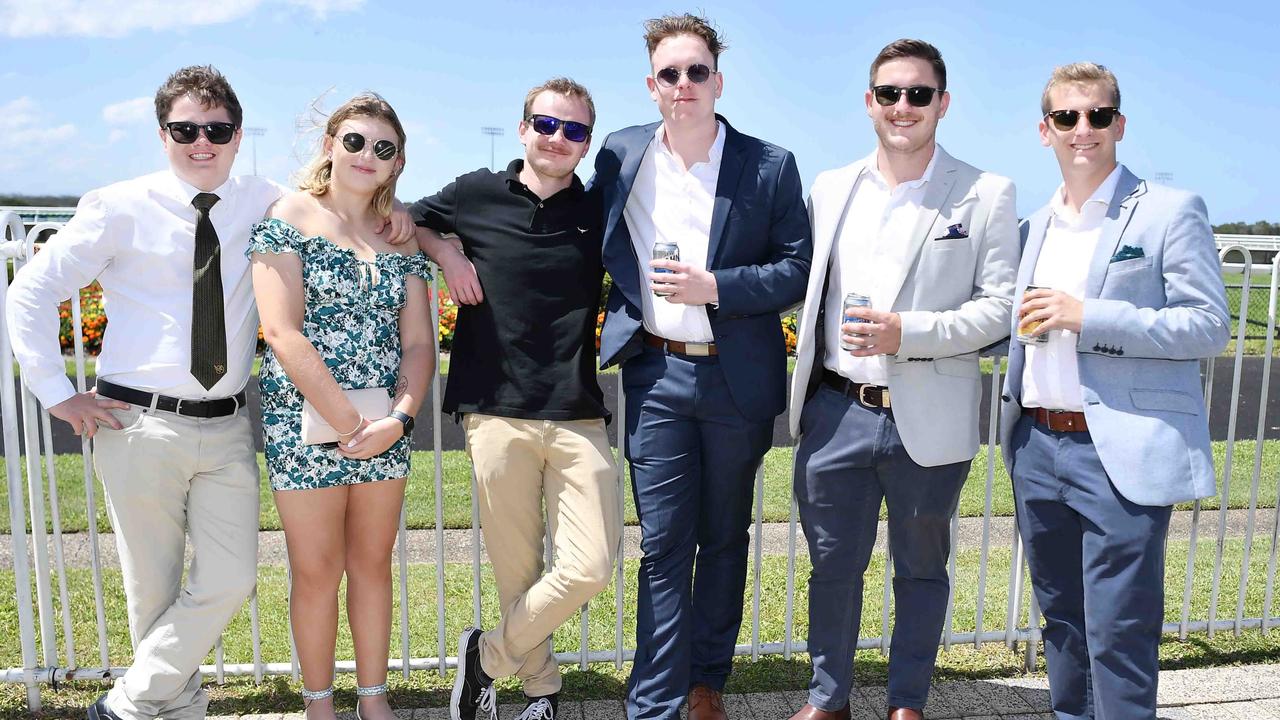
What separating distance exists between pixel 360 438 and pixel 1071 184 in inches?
98.8

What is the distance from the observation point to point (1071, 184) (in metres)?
3.26

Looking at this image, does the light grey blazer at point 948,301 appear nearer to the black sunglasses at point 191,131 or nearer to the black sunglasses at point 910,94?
the black sunglasses at point 910,94

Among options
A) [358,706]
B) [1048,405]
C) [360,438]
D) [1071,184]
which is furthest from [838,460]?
[358,706]

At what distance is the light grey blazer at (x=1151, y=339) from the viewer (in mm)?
3014

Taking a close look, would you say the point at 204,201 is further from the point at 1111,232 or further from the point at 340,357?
the point at 1111,232

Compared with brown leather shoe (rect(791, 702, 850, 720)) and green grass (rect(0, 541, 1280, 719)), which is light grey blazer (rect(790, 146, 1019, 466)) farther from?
green grass (rect(0, 541, 1280, 719))

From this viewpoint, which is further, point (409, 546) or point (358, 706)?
point (409, 546)

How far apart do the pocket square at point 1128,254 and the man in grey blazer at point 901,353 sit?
0.36 m

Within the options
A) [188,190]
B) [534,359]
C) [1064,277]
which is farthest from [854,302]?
[188,190]

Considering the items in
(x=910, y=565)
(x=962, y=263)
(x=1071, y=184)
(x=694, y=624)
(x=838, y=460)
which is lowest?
(x=694, y=624)

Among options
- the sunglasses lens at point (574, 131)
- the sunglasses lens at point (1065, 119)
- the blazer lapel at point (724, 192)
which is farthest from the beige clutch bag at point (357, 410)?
the sunglasses lens at point (1065, 119)

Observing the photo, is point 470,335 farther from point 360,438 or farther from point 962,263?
point 962,263

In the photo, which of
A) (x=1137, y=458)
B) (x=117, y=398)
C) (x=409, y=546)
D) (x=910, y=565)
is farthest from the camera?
(x=409, y=546)

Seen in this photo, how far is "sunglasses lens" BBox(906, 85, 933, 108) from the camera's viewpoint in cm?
334
